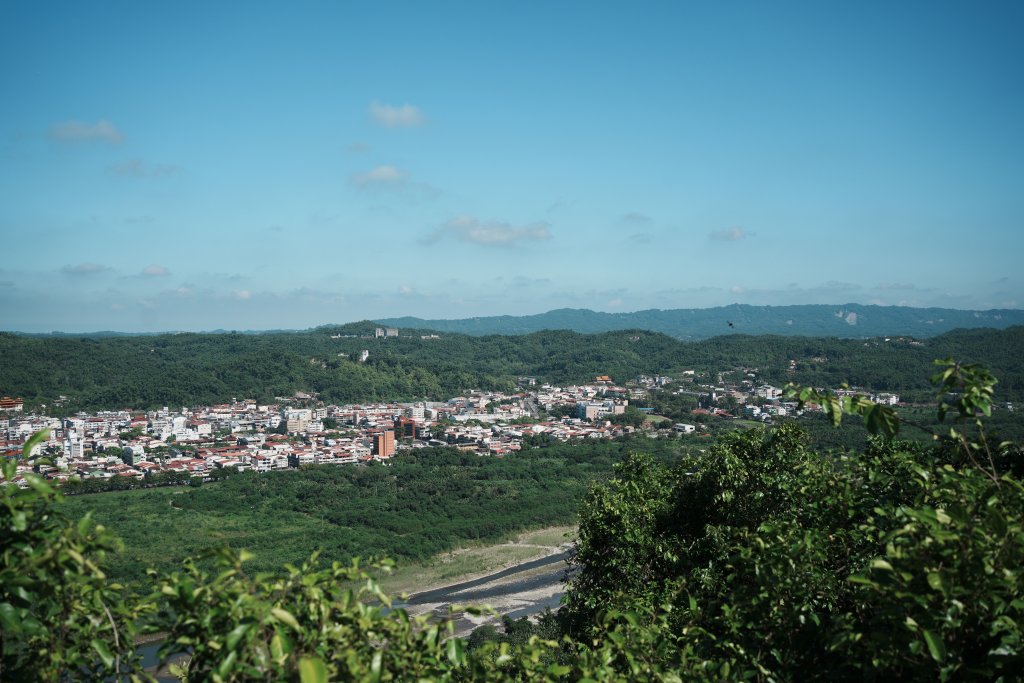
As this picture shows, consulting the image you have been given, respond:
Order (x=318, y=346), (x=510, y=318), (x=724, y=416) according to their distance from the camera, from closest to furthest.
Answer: (x=724, y=416) < (x=318, y=346) < (x=510, y=318)

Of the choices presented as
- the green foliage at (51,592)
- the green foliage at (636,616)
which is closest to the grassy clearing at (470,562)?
the green foliage at (636,616)

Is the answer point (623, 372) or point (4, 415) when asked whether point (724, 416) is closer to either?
point (623, 372)

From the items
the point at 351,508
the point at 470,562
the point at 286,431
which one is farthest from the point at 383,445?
the point at 470,562

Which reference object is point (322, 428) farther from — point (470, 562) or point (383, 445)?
point (470, 562)

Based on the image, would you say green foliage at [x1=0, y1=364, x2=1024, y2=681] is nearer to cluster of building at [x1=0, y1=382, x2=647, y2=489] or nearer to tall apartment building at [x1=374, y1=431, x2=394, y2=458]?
cluster of building at [x1=0, y1=382, x2=647, y2=489]

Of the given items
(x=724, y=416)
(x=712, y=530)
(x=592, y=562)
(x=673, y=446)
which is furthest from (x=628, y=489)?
(x=724, y=416)

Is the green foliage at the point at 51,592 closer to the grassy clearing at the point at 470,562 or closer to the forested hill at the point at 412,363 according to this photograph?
the grassy clearing at the point at 470,562
